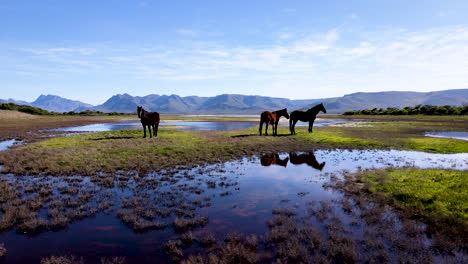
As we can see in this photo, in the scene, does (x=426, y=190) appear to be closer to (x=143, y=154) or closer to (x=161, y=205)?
(x=161, y=205)

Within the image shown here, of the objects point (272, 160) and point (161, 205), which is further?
point (272, 160)

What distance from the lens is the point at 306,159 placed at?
2088 cm

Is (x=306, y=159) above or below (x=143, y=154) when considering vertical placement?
below

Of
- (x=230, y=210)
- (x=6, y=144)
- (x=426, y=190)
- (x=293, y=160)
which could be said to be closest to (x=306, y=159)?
(x=293, y=160)

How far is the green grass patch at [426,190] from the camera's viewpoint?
32.0 ft

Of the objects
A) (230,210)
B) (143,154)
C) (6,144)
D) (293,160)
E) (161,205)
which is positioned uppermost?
(6,144)

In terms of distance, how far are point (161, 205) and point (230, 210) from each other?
10.2ft

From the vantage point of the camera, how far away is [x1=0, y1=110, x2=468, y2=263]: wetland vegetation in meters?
7.22

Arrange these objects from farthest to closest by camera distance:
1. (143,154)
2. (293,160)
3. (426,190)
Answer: (143,154) → (293,160) → (426,190)

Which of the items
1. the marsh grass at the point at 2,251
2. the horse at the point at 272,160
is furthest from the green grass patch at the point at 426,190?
the marsh grass at the point at 2,251

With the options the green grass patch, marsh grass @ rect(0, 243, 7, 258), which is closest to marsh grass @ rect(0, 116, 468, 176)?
marsh grass @ rect(0, 243, 7, 258)

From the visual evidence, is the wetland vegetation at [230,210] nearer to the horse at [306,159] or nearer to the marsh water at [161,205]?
the marsh water at [161,205]

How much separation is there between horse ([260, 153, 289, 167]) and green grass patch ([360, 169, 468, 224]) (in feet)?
19.9

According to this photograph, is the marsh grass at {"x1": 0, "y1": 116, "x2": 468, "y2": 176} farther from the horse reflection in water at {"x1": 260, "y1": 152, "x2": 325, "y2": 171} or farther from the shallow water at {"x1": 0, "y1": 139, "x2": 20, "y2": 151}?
the shallow water at {"x1": 0, "y1": 139, "x2": 20, "y2": 151}
